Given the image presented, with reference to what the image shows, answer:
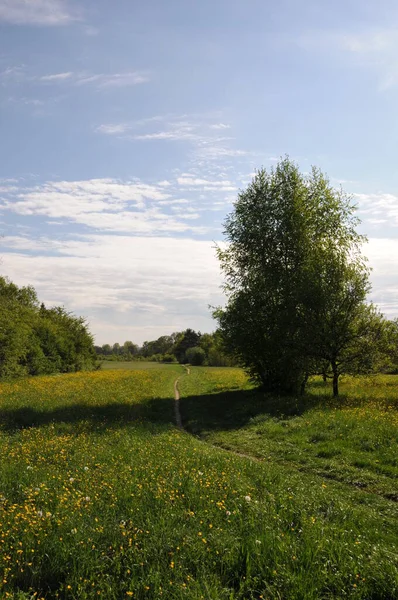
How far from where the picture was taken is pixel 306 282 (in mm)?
26406

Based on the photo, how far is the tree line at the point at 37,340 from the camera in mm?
49500

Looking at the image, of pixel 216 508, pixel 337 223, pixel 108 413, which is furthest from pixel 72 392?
pixel 216 508

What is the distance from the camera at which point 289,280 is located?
→ 27781mm

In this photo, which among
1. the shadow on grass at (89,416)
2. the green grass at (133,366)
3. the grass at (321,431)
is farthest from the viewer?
the green grass at (133,366)

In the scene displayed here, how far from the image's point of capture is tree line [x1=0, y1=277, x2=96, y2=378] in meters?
49.5

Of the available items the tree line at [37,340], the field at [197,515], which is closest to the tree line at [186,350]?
the tree line at [37,340]

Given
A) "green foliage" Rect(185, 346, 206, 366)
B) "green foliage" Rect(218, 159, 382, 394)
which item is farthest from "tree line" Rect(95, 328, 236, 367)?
"green foliage" Rect(218, 159, 382, 394)

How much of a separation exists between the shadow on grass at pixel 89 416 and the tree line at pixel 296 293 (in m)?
8.37

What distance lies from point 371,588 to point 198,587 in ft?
7.10

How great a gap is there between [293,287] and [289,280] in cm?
86

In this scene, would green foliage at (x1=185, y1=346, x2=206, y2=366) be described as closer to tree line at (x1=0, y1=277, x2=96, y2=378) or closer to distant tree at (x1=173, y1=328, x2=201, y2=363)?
distant tree at (x1=173, y1=328, x2=201, y2=363)

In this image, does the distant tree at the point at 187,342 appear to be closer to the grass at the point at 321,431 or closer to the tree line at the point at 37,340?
the tree line at the point at 37,340

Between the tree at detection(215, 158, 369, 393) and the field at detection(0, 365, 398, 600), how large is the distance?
10241mm

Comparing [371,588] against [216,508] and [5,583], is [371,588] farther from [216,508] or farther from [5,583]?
[5,583]
